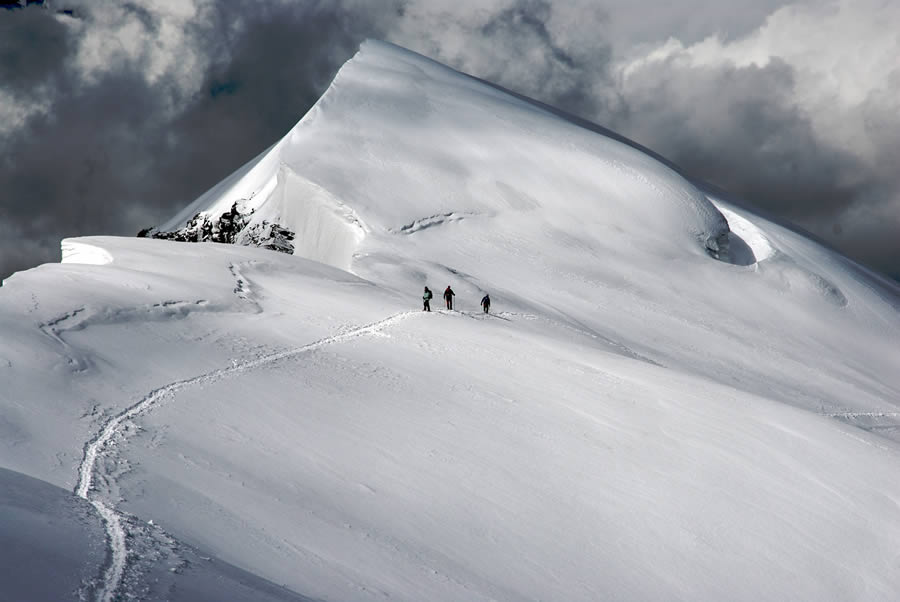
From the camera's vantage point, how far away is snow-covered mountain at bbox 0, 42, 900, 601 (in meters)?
12.4

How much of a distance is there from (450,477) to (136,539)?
26.9ft

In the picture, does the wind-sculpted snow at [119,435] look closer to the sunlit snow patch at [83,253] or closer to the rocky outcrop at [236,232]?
the sunlit snow patch at [83,253]

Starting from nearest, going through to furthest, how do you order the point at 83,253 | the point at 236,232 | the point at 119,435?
the point at 119,435, the point at 83,253, the point at 236,232

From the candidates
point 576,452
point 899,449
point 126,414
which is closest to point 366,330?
point 576,452

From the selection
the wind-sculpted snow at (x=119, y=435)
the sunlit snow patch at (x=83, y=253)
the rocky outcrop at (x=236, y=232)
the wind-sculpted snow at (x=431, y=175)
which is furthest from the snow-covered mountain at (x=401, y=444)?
the rocky outcrop at (x=236, y=232)

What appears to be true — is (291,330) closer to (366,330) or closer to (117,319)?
(366,330)

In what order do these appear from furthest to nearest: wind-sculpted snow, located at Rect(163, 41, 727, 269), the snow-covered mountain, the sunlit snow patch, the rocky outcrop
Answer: the rocky outcrop < wind-sculpted snow, located at Rect(163, 41, 727, 269) < the sunlit snow patch < the snow-covered mountain

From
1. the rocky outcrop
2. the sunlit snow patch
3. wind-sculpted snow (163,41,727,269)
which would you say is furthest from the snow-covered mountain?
the rocky outcrop

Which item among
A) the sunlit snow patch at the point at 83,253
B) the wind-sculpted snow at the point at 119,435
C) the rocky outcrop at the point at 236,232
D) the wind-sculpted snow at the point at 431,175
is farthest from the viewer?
the rocky outcrop at the point at 236,232

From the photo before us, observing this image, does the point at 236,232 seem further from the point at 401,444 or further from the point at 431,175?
the point at 401,444

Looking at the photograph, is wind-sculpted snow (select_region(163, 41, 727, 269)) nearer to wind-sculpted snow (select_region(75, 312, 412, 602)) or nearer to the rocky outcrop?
the rocky outcrop

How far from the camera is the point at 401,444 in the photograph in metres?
18.4

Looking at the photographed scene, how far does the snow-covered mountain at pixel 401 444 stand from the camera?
1242 centimetres

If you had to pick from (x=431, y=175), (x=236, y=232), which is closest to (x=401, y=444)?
(x=431, y=175)
